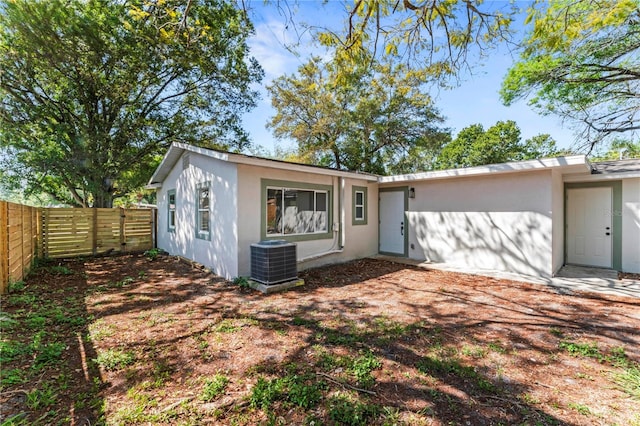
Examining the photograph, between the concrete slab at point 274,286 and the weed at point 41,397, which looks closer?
the weed at point 41,397

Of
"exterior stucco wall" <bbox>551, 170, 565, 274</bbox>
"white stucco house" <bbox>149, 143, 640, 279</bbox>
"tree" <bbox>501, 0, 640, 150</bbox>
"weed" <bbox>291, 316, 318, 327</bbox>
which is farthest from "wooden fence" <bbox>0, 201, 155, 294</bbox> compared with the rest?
"tree" <bbox>501, 0, 640, 150</bbox>

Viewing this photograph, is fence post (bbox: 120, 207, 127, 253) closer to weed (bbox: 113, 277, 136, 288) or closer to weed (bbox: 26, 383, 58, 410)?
weed (bbox: 113, 277, 136, 288)

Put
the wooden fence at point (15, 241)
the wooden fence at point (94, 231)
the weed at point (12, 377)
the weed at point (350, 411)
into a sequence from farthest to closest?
the wooden fence at point (94, 231), the wooden fence at point (15, 241), the weed at point (12, 377), the weed at point (350, 411)

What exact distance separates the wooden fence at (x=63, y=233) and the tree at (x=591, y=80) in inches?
462

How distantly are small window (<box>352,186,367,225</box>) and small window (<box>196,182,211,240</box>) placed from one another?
408cm

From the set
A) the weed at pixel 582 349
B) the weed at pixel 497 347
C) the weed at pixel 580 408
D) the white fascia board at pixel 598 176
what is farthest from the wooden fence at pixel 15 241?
the white fascia board at pixel 598 176

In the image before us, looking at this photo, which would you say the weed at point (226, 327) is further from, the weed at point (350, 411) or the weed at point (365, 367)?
the weed at point (350, 411)

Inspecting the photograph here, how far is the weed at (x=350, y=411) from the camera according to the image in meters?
2.10

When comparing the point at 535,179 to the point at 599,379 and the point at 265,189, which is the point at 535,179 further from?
the point at 265,189

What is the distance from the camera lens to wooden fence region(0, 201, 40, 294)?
4.73 meters

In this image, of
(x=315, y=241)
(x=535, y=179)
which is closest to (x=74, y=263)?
(x=315, y=241)

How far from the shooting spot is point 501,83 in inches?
370

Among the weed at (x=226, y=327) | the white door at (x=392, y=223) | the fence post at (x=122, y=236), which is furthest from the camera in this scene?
the fence post at (x=122, y=236)

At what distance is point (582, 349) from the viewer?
10.3 feet
